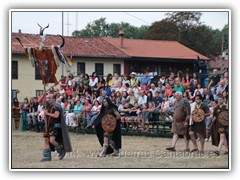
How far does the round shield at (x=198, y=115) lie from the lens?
59.8ft

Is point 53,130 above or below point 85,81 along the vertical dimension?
below

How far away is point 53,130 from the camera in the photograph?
16.5 m

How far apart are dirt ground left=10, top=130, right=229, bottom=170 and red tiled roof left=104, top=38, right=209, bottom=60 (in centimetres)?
2396

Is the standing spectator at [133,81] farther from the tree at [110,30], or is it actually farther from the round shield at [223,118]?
the tree at [110,30]

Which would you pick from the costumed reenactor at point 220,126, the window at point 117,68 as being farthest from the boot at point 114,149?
the window at point 117,68

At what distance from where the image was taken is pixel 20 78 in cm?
4122

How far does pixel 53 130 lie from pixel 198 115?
4.31 meters

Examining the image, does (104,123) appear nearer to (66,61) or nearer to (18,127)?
(66,61)

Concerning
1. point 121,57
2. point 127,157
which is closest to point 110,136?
point 127,157

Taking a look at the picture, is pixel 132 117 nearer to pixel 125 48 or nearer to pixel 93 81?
pixel 93 81

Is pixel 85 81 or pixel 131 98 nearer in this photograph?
pixel 131 98
